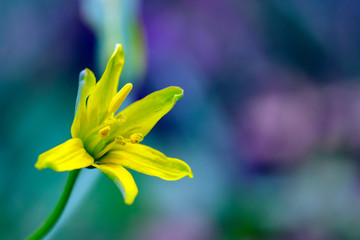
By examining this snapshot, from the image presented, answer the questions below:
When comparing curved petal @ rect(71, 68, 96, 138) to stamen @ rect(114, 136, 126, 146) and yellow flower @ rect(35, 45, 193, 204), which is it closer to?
yellow flower @ rect(35, 45, 193, 204)

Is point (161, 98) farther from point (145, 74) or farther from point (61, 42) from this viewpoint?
point (61, 42)

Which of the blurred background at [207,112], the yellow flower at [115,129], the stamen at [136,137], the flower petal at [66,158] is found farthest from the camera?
the blurred background at [207,112]

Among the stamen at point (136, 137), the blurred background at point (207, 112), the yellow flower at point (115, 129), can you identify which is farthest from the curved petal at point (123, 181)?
the blurred background at point (207, 112)

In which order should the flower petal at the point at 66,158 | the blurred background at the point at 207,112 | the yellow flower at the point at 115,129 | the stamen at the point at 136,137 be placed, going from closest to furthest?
the flower petal at the point at 66,158
the yellow flower at the point at 115,129
the stamen at the point at 136,137
the blurred background at the point at 207,112

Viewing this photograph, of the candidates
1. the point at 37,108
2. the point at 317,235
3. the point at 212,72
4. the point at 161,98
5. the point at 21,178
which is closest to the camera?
the point at 161,98

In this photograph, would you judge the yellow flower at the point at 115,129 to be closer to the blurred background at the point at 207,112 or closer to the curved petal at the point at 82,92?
the curved petal at the point at 82,92

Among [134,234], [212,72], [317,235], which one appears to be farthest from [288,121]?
[134,234]

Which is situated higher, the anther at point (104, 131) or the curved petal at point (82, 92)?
the curved petal at point (82, 92)

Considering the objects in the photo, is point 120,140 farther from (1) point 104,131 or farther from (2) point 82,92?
(2) point 82,92
